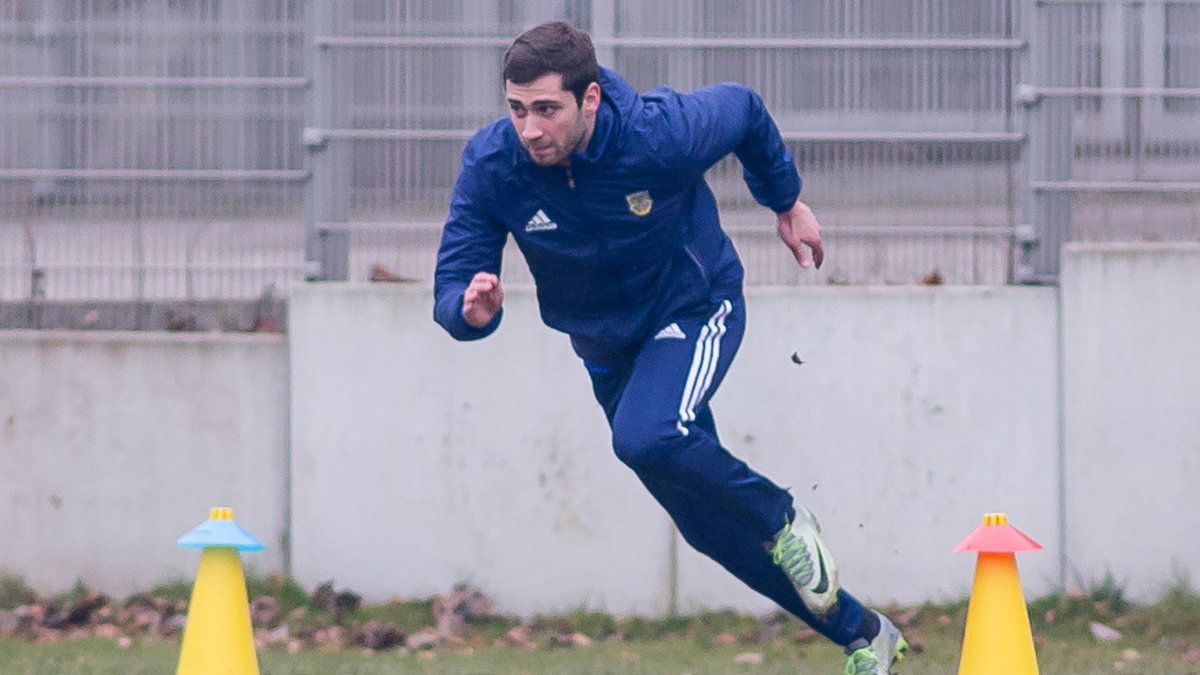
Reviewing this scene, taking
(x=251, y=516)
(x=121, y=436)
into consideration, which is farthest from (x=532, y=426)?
(x=121, y=436)

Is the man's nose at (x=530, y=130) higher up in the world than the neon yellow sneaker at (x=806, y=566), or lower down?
higher up

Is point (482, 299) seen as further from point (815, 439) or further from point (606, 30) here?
point (606, 30)

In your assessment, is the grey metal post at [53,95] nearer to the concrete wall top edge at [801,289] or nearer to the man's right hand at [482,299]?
the concrete wall top edge at [801,289]

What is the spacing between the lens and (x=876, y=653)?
5664 mm

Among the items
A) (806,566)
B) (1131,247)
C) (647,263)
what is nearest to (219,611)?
(647,263)

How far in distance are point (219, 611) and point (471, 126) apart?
3661 millimetres

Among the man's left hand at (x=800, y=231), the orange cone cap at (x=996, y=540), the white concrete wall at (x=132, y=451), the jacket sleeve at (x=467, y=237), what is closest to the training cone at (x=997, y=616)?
the orange cone cap at (x=996, y=540)

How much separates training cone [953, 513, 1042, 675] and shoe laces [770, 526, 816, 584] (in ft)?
1.61

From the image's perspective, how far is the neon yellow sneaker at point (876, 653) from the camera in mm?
5625

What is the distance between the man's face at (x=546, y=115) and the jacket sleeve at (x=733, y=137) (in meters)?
0.37

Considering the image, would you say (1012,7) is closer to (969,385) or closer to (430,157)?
(969,385)

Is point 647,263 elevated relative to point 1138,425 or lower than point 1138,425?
elevated

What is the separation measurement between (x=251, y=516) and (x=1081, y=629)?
3.75 metres

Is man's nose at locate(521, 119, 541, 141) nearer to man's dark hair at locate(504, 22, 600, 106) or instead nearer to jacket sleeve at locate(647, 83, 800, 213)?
man's dark hair at locate(504, 22, 600, 106)
